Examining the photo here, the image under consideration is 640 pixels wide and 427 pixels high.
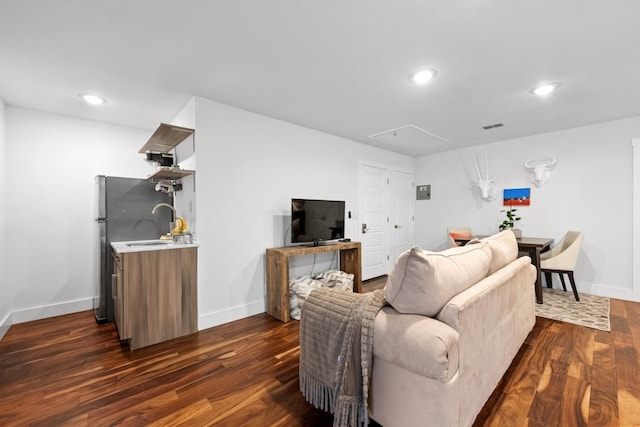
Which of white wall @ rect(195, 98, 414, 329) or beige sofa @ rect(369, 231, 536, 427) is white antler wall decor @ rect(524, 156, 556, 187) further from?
beige sofa @ rect(369, 231, 536, 427)

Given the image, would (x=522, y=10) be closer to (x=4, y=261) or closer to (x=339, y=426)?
(x=339, y=426)

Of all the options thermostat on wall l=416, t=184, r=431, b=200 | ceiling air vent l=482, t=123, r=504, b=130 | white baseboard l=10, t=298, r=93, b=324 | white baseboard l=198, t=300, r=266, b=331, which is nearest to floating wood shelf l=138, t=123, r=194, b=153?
white baseboard l=198, t=300, r=266, b=331

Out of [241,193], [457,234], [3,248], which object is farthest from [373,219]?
[3,248]

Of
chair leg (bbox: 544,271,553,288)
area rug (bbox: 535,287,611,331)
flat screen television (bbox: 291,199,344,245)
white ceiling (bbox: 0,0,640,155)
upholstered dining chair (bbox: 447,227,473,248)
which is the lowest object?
area rug (bbox: 535,287,611,331)

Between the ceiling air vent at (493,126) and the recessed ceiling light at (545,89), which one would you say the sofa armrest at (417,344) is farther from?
the ceiling air vent at (493,126)

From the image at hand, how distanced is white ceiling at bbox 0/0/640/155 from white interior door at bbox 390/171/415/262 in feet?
6.95

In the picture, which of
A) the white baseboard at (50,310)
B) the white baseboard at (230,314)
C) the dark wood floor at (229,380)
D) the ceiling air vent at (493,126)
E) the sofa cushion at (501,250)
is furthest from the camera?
the ceiling air vent at (493,126)

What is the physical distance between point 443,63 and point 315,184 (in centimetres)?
220

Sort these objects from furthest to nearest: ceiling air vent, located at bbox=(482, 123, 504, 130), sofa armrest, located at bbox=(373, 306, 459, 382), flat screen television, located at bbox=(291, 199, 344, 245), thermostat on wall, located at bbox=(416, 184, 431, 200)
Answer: thermostat on wall, located at bbox=(416, 184, 431, 200) → ceiling air vent, located at bbox=(482, 123, 504, 130) → flat screen television, located at bbox=(291, 199, 344, 245) → sofa armrest, located at bbox=(373, 306, 459, 382)

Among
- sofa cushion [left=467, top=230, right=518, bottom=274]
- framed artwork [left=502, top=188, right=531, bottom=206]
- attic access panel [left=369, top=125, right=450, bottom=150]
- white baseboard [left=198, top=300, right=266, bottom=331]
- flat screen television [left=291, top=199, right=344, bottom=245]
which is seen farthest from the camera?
framed artwork [left=502, top=188, right=531, bottom=206]

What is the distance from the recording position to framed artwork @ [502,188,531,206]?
445 cm

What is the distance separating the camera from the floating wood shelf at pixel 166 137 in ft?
9.05

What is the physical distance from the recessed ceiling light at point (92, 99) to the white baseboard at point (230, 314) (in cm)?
247

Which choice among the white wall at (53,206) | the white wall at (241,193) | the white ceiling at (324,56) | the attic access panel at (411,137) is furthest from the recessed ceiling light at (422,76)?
the white wall at (53,206)
